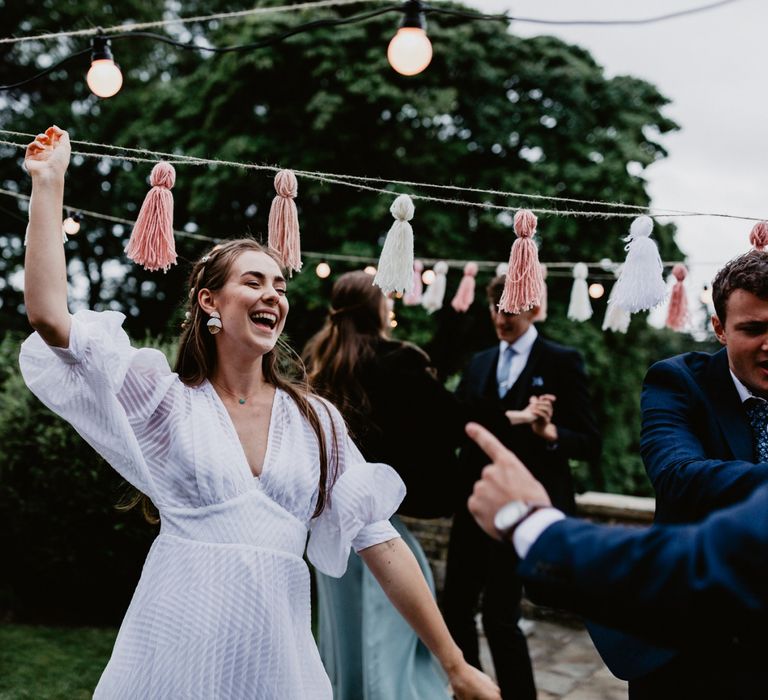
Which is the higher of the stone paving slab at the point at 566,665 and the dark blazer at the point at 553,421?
the dark blazer at the point at 553,421

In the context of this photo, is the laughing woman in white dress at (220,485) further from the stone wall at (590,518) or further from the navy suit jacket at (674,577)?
the stone wall at (590,518)

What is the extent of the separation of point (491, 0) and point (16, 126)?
9.17m

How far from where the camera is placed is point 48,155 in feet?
5.27

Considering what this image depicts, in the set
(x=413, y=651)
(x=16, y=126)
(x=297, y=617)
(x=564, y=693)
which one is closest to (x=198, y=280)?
(x=297, y=617)

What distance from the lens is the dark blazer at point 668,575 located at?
988 mm

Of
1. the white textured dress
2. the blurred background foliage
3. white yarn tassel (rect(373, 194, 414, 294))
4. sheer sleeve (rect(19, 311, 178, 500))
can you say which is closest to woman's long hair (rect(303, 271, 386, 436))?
white yarn tassel (rect(373, 194, 414, 294))

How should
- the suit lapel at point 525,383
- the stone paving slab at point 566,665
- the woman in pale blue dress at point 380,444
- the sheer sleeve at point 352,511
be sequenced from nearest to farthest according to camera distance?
1. the sheer sleeve at point 352,511
2. the woman in pale blue dress at point 380,444
3. the suit lapel at point 525,383
4. the stone paving slab at point 566,665

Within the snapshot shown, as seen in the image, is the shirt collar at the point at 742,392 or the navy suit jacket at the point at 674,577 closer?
the navy suit jacket at the point at 674,577

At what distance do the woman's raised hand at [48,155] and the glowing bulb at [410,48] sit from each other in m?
1.41

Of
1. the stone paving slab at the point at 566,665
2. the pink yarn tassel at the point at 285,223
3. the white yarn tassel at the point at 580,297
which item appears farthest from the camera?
the white yarn tassel at the point at 580,297

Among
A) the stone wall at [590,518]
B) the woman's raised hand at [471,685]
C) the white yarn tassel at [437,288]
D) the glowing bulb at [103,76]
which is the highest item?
the glowing bulb at [103,76]

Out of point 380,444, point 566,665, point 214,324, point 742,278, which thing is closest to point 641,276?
point 742,278

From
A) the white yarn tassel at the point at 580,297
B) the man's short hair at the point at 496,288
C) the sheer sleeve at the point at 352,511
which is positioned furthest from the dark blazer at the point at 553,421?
the sheer sleeve at the point at 352,511

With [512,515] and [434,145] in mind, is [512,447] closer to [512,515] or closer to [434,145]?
[512,515]
